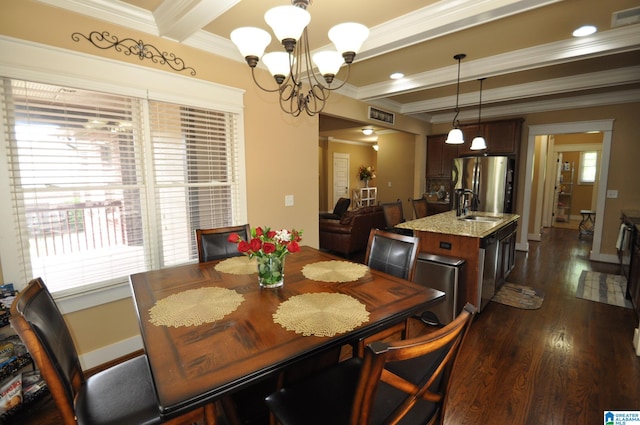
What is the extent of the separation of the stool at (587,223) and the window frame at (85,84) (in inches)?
321

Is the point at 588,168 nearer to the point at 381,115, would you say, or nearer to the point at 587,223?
the point at 587,223

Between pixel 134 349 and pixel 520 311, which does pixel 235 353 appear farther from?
pixel 520 311

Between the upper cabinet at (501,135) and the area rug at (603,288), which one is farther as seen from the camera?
the upper cabinet at (501,135)

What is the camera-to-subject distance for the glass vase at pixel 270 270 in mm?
1583

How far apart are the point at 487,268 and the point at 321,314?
7.71 ft

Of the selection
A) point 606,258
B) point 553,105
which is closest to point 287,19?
point 553,105

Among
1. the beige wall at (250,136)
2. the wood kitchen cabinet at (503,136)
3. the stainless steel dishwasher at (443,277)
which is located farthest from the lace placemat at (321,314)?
the wood kitchen cabinet at (503,136)

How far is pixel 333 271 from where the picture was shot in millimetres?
1889

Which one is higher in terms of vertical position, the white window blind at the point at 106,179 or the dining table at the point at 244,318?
the white window blind at the point at 106,179

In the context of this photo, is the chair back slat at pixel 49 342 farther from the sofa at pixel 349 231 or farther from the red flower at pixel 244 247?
the sofa at pixel 349 231

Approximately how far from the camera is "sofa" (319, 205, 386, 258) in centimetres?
510

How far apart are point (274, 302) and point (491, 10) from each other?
2.33 m

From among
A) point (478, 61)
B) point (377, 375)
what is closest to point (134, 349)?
point (377, 375)

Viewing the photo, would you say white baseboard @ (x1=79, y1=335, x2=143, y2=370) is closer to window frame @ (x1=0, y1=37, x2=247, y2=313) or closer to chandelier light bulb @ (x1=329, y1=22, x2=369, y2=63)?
window frame @ (x1=0, y1=37, x2=247, y2=313)
